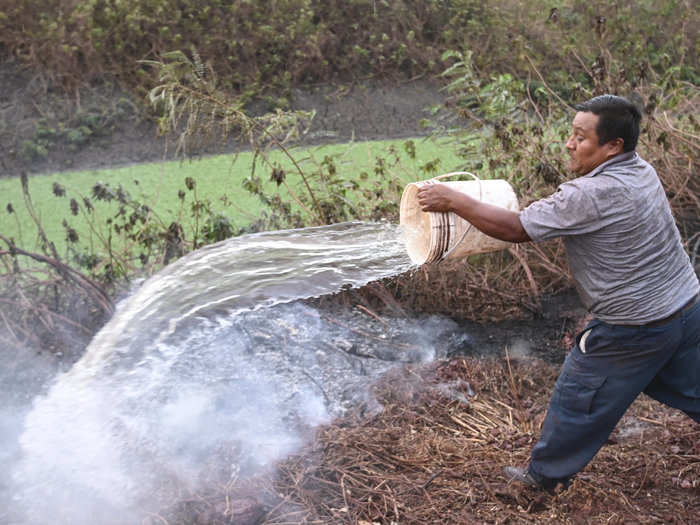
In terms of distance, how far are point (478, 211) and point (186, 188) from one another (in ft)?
12.6

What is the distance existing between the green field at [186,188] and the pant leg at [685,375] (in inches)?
88.2

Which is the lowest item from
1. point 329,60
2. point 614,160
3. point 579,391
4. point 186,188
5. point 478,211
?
point 579,391

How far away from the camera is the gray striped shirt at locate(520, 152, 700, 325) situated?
2.00 m

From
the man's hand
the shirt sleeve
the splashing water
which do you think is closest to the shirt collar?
the shirt sleeve

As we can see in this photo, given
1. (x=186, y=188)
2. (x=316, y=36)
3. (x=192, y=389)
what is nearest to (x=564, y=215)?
(x=192, y=389)

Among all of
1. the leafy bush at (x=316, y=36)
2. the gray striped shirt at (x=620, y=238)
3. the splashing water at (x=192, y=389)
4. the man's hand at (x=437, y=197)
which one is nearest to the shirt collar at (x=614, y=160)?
the gray striped shirt at (x=620, y=238)

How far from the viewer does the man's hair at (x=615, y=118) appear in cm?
205

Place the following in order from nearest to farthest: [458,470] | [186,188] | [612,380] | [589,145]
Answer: [589,145], [612,380], [458,470], [186,188]

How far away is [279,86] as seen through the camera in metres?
7.78

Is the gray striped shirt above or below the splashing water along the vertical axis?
above

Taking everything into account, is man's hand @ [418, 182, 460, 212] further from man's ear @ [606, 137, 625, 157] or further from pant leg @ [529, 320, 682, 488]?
pant leg @ [529, 320, 682, 488]

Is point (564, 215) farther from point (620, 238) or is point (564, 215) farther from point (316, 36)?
point (316, 36)

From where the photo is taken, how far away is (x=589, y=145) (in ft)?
6.89

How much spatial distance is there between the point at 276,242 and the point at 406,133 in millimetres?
4554
